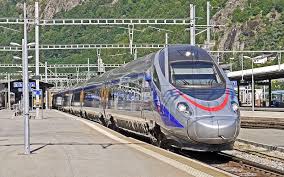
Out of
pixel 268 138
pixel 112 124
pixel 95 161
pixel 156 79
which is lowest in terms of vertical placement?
pixel 268 138

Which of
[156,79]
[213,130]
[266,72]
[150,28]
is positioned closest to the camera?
[213,130]

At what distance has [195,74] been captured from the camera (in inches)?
663

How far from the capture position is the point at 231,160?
56.3 ft

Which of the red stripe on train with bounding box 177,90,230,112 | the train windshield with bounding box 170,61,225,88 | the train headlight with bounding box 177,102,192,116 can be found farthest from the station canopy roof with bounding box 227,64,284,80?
the train headlight with bounding box 177,102,192,116

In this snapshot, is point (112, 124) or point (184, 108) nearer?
point (184, 108)

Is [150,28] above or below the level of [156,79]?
above

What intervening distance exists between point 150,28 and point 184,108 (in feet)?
163

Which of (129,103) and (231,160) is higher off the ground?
(129,103)

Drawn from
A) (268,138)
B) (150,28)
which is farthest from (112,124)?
(150,28)

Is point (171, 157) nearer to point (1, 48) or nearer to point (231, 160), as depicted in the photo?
point (231, 160)

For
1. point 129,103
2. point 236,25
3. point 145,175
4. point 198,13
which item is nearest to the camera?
point 145,175

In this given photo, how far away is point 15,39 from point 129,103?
61.6 meters

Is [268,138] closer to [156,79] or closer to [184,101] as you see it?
[156,79]

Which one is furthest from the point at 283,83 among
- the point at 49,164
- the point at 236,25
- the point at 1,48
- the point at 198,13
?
the point at 49,164
